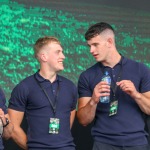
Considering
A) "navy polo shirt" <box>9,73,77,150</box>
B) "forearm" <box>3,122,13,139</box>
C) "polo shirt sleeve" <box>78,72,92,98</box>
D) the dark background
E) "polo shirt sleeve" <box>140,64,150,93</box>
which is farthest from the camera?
the dark background

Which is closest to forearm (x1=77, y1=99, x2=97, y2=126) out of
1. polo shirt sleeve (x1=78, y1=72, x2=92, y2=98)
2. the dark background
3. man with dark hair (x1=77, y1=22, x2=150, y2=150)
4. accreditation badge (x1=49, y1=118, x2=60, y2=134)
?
man with dark hair (x1=77, y1=22, x2=150, y2=150)

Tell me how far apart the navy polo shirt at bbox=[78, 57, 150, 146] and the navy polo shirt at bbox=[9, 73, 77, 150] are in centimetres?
20

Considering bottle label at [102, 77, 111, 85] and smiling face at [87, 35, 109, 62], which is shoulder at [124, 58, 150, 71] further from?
bottle label at [102, 77, 111, 85]

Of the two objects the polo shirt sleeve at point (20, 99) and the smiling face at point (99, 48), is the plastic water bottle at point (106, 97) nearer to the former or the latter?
the smiling face at point (99, 48)

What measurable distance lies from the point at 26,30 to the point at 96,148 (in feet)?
4.75

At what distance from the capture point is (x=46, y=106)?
9.93 ft

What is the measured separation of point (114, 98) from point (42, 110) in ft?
1.70

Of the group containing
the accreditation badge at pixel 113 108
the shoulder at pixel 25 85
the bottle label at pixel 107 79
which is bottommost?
the accreditation badge at pixel 113 108

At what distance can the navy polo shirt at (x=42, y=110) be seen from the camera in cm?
299

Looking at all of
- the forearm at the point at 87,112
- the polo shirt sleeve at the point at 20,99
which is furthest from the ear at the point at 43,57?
the forearm at the point at 87,112

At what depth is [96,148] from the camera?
3.11m

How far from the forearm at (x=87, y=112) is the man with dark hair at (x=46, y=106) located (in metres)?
0.08

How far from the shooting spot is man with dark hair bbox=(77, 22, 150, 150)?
3.03 meters

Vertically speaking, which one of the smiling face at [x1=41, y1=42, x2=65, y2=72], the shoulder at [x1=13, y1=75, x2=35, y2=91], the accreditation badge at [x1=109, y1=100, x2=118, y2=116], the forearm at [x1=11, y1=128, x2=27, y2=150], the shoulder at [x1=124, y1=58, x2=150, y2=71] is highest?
the smiling face at [x1=41, y1=42, x2=65, y2=72]
